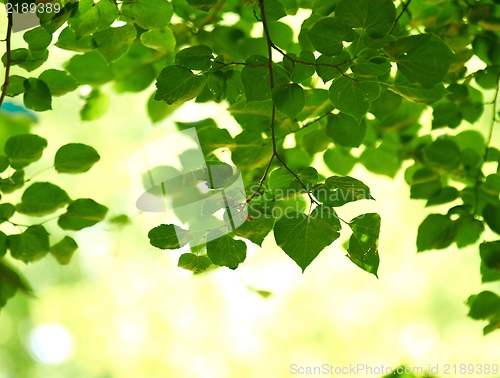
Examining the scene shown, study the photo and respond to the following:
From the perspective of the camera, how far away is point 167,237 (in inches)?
16.7

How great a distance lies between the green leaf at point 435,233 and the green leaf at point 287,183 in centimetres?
27

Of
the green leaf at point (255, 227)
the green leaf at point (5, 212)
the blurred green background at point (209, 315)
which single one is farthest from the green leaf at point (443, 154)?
the blurred green background at point (209, 315)

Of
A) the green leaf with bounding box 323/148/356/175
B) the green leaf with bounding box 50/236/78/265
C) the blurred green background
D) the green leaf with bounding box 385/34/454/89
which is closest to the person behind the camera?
the green leaf with bounding box 385/34/454/89

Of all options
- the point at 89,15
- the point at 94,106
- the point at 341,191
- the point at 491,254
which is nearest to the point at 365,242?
the point at 341,191

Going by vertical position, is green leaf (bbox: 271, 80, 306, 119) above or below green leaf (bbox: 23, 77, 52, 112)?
below

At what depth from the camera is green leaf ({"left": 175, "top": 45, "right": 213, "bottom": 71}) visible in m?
0.42

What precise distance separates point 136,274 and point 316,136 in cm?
152

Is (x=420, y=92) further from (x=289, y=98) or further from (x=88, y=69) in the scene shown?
(x=88, y=69)

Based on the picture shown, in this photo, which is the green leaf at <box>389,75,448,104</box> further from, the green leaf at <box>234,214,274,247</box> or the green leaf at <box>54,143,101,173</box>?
the green leaf at <box>54,143,101,173</box>

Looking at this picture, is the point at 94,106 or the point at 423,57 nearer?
the point at 423,57

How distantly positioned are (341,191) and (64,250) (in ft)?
1.21

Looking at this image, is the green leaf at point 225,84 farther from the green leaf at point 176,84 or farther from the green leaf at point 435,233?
the green leaf at point 435,233

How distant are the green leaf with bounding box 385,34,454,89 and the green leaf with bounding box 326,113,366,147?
21 cm

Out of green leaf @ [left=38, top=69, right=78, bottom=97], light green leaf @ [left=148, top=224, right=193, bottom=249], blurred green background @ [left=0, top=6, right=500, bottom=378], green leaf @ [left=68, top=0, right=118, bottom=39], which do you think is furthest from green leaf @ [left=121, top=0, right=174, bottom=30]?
blurred green background @ [left=0, top=6, right=500, bottom=378]
